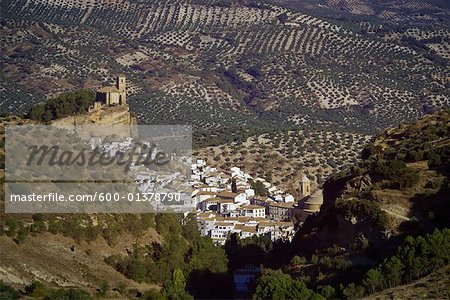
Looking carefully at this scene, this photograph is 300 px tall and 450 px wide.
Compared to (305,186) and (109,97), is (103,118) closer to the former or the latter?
(109,97)

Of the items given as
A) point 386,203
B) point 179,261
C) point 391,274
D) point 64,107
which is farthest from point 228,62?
point 391,274

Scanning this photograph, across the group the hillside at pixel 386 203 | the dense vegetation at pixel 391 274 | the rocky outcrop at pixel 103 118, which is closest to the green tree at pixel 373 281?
the dense vegetation at pixel 391 274

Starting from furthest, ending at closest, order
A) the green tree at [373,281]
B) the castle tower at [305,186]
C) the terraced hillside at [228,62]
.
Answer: the terraced hillside at [228,62]
the castle tower at [305,186]
the green tree at [373,281]

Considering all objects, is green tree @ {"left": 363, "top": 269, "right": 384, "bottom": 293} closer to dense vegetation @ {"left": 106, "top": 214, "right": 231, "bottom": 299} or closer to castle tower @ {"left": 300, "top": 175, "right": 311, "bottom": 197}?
dense vegetation @ {"left": 106, "top": 214, "right": 231, "bottom": 299}

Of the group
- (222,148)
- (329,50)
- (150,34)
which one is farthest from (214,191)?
(150,34)

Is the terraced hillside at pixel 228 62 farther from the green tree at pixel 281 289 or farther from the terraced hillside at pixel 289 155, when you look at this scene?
the green tree at pixel 281 289
